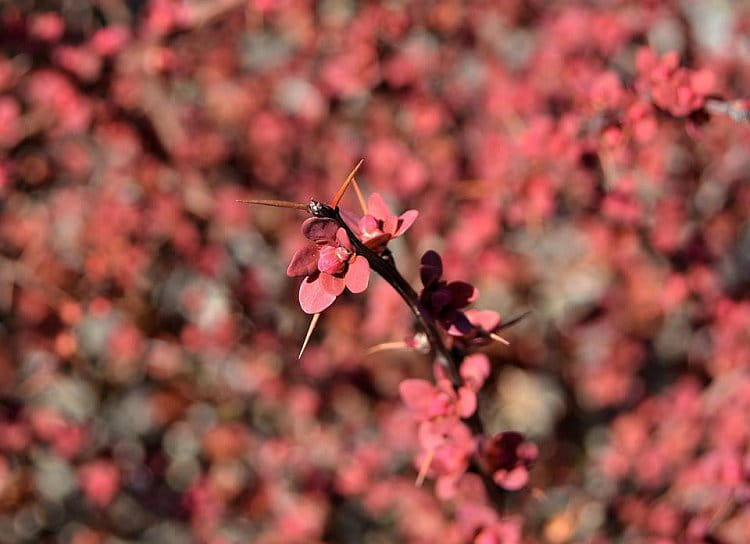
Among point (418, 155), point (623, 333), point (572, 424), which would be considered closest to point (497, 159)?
point (418, 155)

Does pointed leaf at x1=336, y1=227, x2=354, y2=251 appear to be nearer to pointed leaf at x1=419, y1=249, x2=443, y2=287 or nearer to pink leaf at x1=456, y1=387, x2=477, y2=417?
pointed leaf at x1=419, y1=249, x2=443, y2=287

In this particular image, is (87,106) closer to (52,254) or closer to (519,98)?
(52,254)

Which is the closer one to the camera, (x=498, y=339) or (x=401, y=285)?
(x=401, y=285)

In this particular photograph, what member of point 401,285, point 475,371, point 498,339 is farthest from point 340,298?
point 401,285

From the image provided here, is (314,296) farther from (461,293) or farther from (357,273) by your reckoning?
(461,293)

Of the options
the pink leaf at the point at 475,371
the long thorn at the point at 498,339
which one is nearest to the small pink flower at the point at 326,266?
the long thorn at the point at 498,339

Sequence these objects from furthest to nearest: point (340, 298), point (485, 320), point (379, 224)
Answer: point (340, 298), point (485, 320), point (379, 224)
